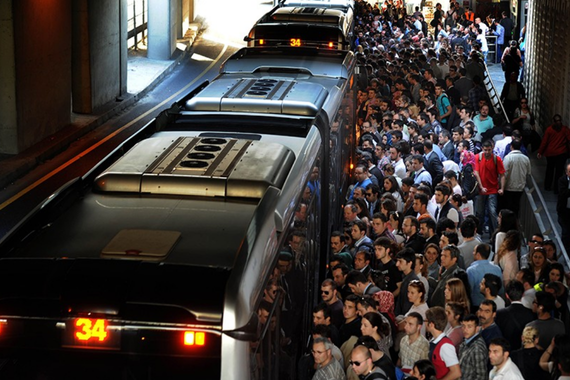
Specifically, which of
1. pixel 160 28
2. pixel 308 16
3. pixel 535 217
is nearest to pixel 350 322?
pixel 535 217

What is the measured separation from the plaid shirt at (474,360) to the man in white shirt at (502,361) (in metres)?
0.37

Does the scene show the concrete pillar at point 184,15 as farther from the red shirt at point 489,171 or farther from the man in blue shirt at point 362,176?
the man in blue shirt at point 362,176

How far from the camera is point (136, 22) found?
1623 inches

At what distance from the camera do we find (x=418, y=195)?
45.5ft

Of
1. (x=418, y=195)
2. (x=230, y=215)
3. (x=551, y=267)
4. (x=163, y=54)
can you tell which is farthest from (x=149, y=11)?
(x=230, y=215)

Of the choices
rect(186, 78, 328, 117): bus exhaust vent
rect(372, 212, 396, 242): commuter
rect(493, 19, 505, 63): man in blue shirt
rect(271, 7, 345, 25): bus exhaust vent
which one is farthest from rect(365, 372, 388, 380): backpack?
rect(493, 19, 505, 63): man in blue shirt

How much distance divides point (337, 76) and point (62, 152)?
11.2 metres

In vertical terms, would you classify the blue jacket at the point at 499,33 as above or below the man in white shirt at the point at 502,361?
below

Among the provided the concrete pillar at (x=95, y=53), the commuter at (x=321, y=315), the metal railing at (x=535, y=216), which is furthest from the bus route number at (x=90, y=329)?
the concrete pillar at (x=95, y=53)

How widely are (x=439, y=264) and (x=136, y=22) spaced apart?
30855 millimetres

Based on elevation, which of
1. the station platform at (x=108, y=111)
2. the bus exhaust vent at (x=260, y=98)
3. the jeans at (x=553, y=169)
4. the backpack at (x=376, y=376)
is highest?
the bus exhaust vent at (x=260, y=98)

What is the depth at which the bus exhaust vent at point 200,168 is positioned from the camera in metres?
7.99

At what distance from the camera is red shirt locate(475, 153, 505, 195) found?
56.0ft

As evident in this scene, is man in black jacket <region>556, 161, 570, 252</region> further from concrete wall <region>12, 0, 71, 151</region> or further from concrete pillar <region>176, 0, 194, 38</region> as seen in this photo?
concrete pillar <region>176, 0, 194, 38</region>
